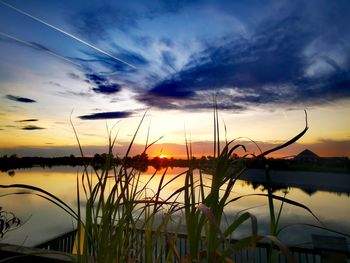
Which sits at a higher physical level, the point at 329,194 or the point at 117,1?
the point at 117,1

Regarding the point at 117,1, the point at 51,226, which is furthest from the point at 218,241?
the point at 51,226

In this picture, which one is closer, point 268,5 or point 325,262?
point 325,262

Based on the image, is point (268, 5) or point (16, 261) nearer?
point (16, 261)

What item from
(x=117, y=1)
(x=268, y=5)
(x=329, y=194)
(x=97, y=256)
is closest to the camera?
(x=97, y=256)

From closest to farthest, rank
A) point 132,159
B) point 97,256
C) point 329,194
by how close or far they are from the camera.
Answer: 1. point 97,256
2. point 132,159
3. point 329,194

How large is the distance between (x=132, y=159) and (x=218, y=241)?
545 mm

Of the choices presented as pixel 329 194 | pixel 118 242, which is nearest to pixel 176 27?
pixel 118 242

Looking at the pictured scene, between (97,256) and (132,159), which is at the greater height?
(132,159)

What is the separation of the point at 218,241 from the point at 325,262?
5.58 ft

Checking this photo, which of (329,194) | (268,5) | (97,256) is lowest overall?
(329,194)

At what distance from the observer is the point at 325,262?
77.1 inches

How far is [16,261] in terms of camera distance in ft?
6.97

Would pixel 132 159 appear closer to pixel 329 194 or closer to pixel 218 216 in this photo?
pixel 218 216

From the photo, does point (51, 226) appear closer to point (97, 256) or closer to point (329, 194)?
point (97, 256)
